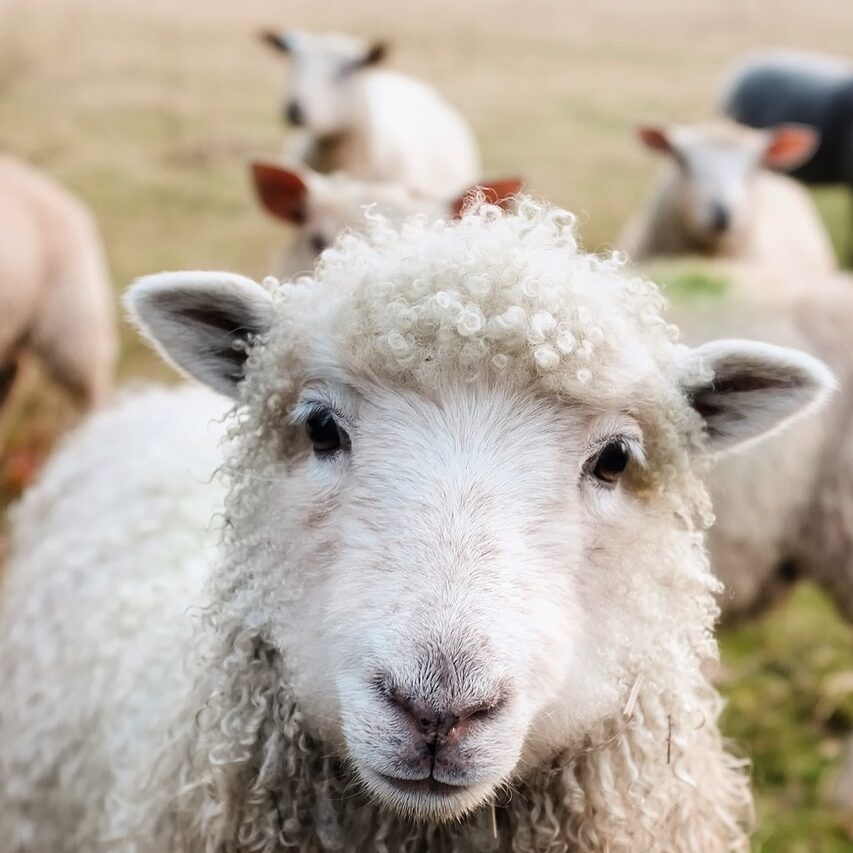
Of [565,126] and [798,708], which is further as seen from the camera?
[565,126]

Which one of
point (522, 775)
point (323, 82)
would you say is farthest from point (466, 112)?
point (522, 775)

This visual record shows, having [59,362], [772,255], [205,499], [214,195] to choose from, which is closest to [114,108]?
[214,195]

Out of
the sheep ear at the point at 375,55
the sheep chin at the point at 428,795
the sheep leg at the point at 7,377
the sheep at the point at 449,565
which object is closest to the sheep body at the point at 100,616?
the sheep at the point at 449,565

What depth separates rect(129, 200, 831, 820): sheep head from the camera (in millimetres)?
1507

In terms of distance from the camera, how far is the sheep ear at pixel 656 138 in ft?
22.8

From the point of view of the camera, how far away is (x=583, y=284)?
1837mm

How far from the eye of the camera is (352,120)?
7320mm

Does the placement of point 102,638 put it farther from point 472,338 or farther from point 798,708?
point 798,708

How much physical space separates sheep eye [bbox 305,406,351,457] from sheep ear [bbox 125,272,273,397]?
26cm

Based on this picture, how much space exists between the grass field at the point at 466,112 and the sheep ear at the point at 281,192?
5.98 feet

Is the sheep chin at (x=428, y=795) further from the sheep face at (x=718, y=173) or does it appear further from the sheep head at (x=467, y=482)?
the sheep face at (x=718, y=173)

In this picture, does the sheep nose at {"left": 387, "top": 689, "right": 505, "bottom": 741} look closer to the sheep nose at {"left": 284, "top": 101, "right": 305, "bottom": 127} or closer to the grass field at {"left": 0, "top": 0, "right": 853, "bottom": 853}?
the grass field at {"left": 0, "top": 0, "right": 853, "bottom": 853}

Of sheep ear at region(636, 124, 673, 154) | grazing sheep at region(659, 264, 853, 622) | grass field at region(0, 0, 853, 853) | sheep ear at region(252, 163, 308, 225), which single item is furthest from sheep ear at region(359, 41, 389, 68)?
grazing sheep at region(659, 264, 853, 622)

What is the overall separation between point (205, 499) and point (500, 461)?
1492mm
